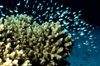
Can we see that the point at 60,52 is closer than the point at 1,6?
Yes

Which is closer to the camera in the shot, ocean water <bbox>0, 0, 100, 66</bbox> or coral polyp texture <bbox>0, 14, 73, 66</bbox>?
coral polyp texture <bbox>0, 14, 73, 66</bbox>

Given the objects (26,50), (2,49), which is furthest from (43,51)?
(2,49)

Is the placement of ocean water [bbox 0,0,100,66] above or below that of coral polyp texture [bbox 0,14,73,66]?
above

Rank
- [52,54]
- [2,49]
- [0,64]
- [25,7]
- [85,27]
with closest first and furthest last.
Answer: [0,64]
[2,49]
[52,54]
[25,7]
[85,27]

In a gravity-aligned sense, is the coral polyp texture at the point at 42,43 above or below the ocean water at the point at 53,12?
below

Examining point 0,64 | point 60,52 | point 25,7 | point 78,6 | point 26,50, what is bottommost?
point 0,64

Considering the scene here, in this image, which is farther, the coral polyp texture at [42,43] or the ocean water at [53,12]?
the ocean water at [53,12]

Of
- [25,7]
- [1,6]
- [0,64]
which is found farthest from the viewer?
[25,7]

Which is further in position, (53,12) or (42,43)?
(53,12)

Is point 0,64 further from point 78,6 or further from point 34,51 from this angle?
point 78,6

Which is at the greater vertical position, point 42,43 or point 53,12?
point 53,12

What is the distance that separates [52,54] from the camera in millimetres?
4789

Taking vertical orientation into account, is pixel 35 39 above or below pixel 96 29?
below

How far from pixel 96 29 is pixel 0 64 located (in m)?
16.0
